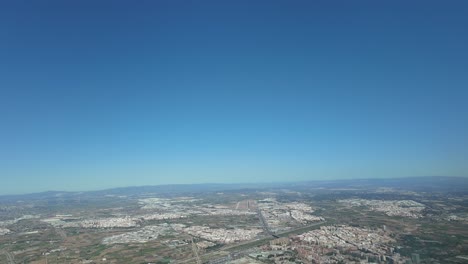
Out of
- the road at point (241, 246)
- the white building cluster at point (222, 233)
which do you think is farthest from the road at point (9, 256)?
the white building cluster at point (222, 233)

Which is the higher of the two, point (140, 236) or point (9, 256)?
point (140, 236)

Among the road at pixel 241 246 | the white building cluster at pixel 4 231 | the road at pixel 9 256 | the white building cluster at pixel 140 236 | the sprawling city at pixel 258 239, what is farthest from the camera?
the white building cluster at pixel 4 231

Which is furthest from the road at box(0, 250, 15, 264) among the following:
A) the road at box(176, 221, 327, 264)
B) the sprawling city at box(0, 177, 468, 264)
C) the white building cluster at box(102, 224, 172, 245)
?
the road at box(176, 221, 327, 264)

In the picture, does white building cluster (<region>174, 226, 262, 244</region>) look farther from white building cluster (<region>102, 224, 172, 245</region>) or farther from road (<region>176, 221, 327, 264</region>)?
white building cluster (<region>102, 224, 172, 245</region>)

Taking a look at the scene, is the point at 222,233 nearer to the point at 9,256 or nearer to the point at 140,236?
the point at 140,236

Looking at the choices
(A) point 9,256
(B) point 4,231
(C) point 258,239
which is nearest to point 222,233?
(C) point 258,239

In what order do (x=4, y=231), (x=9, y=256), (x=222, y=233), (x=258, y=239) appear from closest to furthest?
(x=9, y=256) < (x=258, y=239) < (x=222, y=233) < (x=4, y=231)

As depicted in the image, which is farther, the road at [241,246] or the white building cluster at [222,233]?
the white building cluster at [222,233]

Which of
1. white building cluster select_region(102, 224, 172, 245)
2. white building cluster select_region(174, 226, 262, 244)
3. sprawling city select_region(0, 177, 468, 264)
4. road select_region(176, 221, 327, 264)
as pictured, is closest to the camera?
sprawling city select_region(0, 177, 468, 264)

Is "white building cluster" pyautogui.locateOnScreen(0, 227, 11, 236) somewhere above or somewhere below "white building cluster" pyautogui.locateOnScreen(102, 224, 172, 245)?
above

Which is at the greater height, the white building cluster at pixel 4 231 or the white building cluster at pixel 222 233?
the white building cluster at pixel 4 231

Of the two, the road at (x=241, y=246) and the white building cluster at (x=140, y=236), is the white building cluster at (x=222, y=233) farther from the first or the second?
the white building cluster at (x=140, y=236)
